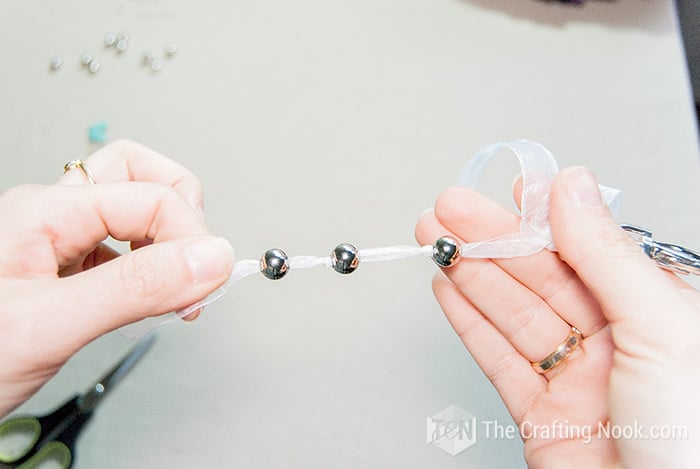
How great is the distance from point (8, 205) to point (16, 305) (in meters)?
0.17

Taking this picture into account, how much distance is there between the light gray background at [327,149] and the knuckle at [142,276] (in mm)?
315

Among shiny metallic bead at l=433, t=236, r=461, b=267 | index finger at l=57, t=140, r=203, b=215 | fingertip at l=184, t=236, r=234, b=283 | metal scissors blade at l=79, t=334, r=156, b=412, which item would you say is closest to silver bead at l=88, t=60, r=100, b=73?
index finger at l=57, t=140, r=203, b=215

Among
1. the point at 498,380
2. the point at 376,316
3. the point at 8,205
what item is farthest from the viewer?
the point at 376,316

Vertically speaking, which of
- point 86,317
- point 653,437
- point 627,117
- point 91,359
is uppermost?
point 627,117

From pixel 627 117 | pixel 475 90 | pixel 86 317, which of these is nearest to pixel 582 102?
pixel 627 117

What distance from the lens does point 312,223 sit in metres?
1.09

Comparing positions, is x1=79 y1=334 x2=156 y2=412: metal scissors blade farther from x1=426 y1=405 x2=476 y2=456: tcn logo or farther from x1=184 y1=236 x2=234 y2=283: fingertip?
x1=426 y1=405 x2=476 y2=456: tcn logo

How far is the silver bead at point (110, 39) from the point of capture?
51.3 inches

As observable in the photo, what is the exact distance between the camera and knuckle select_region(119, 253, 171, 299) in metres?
0.68

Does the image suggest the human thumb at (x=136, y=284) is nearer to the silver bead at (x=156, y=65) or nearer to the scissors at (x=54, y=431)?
the scissors at (x=54, y=431)

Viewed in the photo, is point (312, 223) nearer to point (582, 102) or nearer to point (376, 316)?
point (376, 316)

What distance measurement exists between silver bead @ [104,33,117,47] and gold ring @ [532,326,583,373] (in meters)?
1.11

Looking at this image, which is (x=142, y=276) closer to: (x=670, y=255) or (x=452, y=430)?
(x=452, y=430)

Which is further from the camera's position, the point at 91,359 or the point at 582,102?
the point at 582,102
